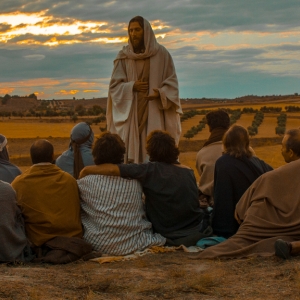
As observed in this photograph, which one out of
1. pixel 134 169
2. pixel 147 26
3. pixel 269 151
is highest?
pixel 147 26

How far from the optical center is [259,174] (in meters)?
6.75

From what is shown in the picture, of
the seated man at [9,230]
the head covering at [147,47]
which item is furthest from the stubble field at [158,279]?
the head covering at [147,47]

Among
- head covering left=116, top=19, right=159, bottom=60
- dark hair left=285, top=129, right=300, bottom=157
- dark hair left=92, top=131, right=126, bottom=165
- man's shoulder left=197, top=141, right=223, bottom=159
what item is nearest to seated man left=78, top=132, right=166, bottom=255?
dark hair left=92, top=131, right=126, bottom=165

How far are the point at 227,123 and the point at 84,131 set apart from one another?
1.95m

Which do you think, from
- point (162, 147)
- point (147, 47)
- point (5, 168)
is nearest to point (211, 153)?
point (162, 147)

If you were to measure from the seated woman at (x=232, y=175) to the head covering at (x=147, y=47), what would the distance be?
244 cm

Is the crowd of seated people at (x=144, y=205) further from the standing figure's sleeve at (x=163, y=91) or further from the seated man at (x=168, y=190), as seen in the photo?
the standing figure's sleeve at (x=163, y=91)

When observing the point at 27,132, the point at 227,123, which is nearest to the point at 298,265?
the point at 227,123

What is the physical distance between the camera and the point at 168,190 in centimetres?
654

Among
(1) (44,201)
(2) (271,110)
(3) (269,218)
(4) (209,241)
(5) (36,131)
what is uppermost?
(1) (44,201)

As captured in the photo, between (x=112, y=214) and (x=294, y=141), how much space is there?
77.3 inches

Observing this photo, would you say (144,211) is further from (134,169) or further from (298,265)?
(298,265)

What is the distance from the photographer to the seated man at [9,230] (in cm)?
596

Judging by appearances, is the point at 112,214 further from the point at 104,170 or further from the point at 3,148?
the point at 3,148
